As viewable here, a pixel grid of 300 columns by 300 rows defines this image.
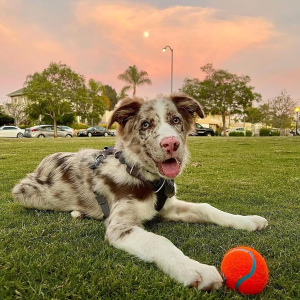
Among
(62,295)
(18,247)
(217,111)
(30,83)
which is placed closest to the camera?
(62,295)

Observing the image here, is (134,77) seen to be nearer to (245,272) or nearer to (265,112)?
(265,112)

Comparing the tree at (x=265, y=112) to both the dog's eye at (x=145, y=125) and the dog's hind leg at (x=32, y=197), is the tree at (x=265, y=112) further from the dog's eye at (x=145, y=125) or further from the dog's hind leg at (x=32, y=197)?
the dog's hind leg at (x=32, y=197)

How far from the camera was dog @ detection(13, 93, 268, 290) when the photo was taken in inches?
129

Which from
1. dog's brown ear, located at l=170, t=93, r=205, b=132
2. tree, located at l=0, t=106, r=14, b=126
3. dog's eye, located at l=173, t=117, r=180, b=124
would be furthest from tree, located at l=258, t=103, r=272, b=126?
dog's eye, located at l=173, t=117, r=180, b=124

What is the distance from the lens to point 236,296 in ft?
6.64

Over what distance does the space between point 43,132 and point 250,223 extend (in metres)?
43.7

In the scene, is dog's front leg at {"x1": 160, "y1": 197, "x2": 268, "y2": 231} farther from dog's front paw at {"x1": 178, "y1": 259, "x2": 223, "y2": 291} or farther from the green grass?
dog's front paw at {"x1": 178, "y1": 259, "x2": 223, "y2": 291}

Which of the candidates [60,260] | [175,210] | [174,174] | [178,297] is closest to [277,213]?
[175,210]

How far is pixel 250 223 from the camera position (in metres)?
3.44

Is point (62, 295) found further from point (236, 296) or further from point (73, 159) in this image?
point (73, 159)

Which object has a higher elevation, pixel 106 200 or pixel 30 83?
pixel 30 83

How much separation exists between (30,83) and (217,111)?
3322cm

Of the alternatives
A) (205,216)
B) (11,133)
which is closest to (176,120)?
(205,216)

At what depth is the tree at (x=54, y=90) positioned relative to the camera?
4503 centimetres
